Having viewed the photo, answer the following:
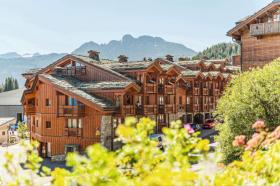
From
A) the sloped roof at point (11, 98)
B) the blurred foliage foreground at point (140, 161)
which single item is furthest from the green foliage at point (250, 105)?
the sloped roof at point (11, 98)

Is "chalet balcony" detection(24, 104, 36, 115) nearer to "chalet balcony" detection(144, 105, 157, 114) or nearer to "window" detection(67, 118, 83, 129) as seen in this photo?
"window" detection(67, 118, 83, 129)

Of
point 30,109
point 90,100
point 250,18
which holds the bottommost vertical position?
point 30,109

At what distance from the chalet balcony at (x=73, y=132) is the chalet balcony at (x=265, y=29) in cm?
1708

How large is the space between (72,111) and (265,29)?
57.7 feet

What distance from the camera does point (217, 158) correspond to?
5176mm

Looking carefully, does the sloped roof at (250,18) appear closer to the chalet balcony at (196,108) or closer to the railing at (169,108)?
the railing at (169,108)

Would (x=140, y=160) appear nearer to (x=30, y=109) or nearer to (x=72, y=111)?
(x=72, y=111)

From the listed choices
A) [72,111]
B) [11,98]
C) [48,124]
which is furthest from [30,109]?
[11,98]

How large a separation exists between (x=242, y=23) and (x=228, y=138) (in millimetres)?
14275

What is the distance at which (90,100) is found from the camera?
33.8 m

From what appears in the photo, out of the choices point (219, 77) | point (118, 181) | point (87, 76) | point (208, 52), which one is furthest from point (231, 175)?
point (208, 52)

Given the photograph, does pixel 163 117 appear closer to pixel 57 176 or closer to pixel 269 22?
pixel 269 22

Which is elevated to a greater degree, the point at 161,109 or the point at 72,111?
the point at 72,111

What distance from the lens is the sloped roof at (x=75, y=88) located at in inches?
1339
